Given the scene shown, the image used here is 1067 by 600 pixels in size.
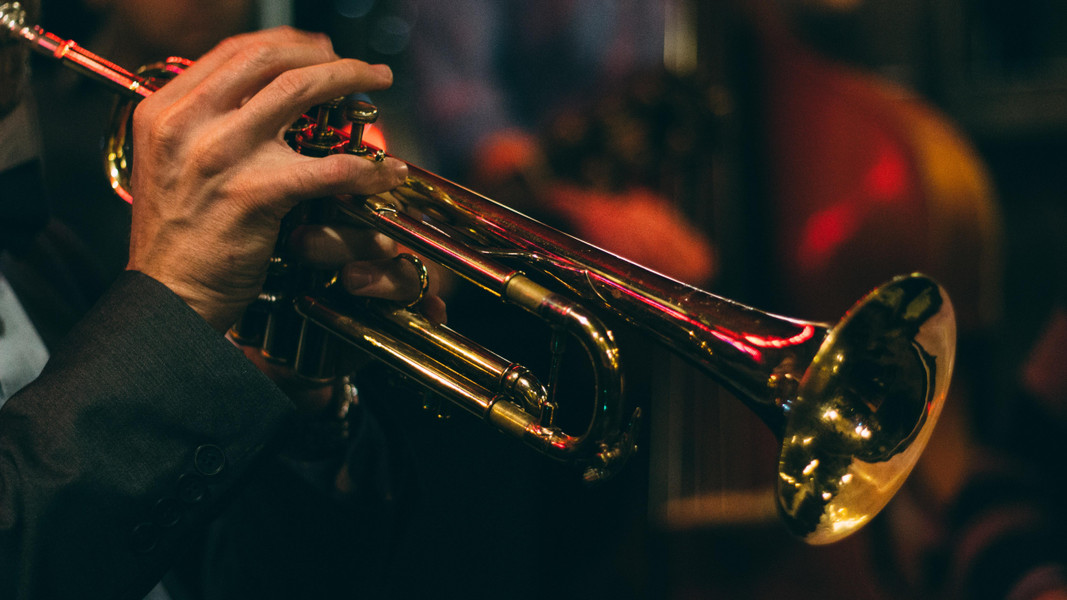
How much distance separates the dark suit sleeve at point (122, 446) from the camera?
565 mm

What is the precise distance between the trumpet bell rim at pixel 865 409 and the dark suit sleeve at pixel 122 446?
18.7 inches

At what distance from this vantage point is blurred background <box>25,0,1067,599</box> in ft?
3.18

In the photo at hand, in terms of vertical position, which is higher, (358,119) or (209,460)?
(358,119)

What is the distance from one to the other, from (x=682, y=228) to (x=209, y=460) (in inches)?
46.6

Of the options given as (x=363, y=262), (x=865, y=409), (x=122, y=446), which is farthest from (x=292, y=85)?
(x=865, y=409)

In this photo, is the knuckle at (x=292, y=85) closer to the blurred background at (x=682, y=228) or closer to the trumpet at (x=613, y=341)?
the trumpet at (x=613, y=341)

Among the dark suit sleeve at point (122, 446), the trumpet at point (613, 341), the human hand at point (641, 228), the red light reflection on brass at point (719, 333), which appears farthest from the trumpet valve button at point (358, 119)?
the human hand at point (641, 228)

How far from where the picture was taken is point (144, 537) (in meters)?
0.60

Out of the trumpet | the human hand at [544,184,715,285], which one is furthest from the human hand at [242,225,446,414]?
the human hand at [544,184,715,285]

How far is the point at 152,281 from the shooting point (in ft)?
2.01

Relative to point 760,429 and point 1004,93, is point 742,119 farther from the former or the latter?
point 1004,93

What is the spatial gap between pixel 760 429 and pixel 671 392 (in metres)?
0.19

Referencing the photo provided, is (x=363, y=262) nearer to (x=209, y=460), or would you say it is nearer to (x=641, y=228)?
(x=209, y=460)

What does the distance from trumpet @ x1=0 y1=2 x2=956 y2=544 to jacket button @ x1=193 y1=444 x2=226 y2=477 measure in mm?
148
